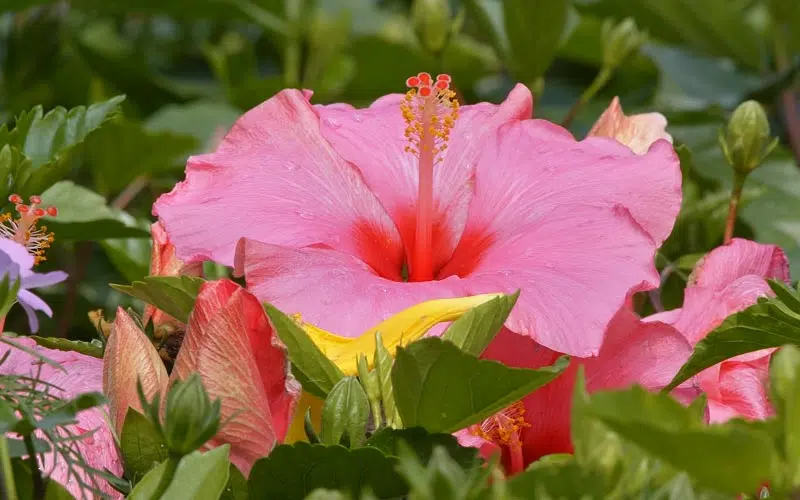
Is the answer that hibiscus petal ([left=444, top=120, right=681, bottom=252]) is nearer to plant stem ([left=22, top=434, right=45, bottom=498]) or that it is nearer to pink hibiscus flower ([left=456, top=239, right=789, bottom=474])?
pink hibiscus flower ([left=456, top=239, right=789, bottom=474])

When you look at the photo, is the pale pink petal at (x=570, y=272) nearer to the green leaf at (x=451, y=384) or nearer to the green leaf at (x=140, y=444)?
the green leaf at (x=451, y=384)

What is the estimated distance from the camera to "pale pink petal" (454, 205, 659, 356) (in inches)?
27.7

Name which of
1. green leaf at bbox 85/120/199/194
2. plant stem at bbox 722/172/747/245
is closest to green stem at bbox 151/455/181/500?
plant stem at bbox 722/172/747/245

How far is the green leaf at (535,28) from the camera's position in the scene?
1.44 m

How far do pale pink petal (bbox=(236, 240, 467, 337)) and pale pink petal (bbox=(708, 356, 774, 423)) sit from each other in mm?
192

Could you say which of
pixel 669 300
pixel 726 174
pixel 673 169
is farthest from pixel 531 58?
pixel 673 169

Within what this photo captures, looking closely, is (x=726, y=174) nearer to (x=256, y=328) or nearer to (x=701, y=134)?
(x=701, y=134)

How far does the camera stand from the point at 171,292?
731mm

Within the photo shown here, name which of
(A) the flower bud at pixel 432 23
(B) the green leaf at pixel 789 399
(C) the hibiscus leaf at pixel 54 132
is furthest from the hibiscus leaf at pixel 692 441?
(A) the flower bud at pixel 432 23

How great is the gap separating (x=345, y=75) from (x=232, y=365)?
153cm

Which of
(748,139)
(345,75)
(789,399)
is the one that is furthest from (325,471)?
(345,75)

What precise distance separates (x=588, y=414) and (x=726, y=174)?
117cm

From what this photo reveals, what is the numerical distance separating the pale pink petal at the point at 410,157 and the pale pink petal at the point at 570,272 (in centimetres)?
9

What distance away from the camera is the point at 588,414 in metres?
0.48
